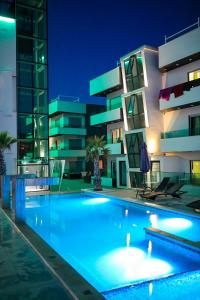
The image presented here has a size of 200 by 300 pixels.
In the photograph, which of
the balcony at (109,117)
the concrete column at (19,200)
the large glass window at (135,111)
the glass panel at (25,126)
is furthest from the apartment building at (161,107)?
the concrete column at (19,200)

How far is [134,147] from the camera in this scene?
23797 mm

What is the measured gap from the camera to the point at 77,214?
1350 centimetres

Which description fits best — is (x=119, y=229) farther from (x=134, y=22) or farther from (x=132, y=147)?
(x=134, y=22)

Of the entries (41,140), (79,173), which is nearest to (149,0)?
(79,173)

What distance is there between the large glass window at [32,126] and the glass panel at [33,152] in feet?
1.36

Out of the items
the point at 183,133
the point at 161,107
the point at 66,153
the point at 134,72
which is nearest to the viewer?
the point at 183,133

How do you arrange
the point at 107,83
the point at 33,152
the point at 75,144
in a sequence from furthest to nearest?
the point at 75,144 < the point at 107,83 < the point at 33,152

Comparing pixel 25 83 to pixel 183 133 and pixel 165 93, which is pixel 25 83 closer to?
pixel 165 93

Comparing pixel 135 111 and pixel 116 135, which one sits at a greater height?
pixel 135 111

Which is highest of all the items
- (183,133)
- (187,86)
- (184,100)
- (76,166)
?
(187,86)

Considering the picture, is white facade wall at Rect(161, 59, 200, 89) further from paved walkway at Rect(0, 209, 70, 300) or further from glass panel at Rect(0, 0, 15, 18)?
paved walkway at Rect(0, 209, 70, 300)

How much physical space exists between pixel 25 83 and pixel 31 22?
443 centimetres

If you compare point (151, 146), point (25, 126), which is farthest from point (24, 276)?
point (151, 146)

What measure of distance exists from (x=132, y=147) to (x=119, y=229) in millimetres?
13671
